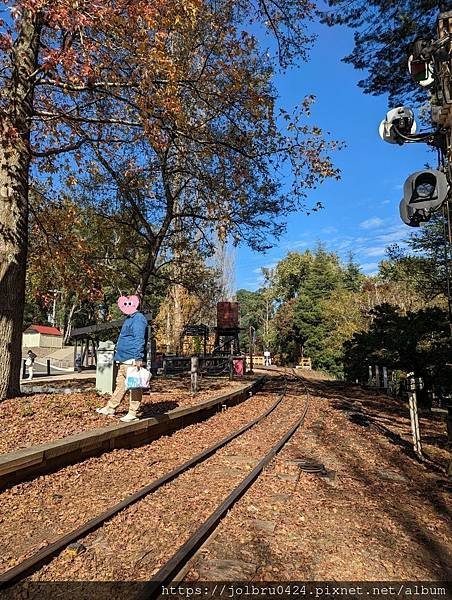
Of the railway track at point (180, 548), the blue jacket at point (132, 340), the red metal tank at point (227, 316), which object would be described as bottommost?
the railway track at point (180, 548)

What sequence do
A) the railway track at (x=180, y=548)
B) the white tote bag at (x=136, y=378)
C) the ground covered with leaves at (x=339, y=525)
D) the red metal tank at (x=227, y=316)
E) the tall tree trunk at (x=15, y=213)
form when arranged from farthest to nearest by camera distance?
the red metal tank at (x=227, y=316)
the tall tree trunk at (x=15, y=213)
the white tote bag at (x=136, y=378)
the ground covered with leaves at (x=339, y=525)
the railway track at (x=180, y=548)

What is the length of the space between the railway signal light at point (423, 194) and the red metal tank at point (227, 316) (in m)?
21.9

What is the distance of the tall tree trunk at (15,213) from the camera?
799cm

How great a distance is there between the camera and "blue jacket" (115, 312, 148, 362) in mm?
7196

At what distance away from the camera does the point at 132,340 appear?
7.25 m

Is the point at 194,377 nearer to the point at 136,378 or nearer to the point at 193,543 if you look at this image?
the point at 136,378

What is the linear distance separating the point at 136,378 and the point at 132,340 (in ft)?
1.99

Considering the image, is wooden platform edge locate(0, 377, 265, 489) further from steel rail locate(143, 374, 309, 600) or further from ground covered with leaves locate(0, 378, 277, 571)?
steel rail locate(143, 374, 309, 600)

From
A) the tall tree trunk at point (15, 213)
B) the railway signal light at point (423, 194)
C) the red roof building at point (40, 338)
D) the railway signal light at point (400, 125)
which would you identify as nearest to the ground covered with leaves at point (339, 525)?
the railway signal light at point (423, 194)

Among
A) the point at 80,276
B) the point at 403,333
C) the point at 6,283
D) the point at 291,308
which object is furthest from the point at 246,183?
the point at 291,308

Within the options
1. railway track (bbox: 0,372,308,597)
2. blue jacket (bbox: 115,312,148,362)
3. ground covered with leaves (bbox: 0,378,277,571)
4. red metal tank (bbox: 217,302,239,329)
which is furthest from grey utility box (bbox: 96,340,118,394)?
red metal tank (bbox: 217,302,239,329)

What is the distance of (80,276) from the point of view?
11.6m

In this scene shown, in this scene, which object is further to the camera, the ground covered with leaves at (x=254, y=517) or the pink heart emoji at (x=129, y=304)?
the pink heart emoji at (x=129, y=304)

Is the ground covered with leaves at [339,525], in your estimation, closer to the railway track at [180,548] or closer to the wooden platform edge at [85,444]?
the railway track at [180,548]
